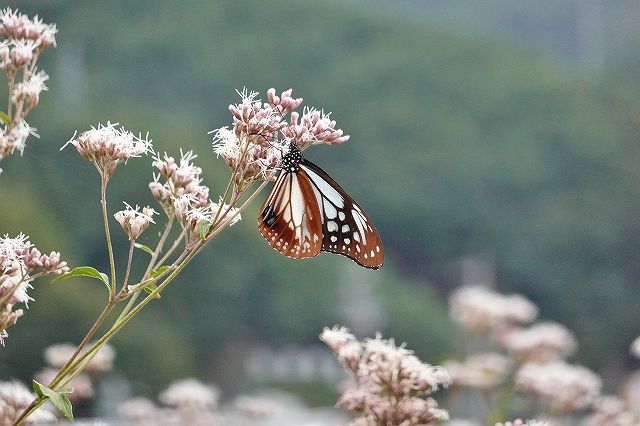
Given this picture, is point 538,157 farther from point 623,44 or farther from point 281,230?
point 281,230

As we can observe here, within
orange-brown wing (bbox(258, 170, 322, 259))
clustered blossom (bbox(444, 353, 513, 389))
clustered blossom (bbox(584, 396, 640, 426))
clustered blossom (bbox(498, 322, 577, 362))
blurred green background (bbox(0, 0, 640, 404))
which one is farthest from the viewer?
blurred green background (bbox(0, 0, 640, 404))

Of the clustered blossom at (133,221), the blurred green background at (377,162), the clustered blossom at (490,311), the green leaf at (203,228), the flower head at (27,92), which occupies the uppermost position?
the blurred green background at (377,162)

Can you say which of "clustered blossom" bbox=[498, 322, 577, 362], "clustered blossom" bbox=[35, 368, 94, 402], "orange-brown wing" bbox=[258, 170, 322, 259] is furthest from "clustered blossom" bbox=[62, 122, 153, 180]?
"clustered blossom" bbox=[498, 322, 577, 362]

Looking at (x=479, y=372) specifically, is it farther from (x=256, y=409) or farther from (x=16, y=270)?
(x=16, y=270)

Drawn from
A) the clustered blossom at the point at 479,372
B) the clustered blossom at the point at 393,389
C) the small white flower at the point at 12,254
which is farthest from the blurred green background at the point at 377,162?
the small white flower at the point at 12,254

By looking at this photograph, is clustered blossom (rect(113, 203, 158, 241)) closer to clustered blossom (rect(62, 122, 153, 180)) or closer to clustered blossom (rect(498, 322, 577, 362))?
clustered blossom (rect(62, 122, 153, 180))

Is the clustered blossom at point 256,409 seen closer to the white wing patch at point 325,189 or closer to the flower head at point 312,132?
the white wing patch at point 325,189
